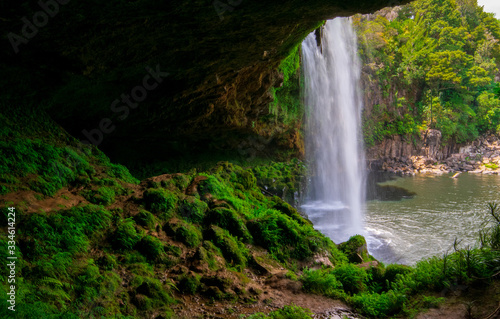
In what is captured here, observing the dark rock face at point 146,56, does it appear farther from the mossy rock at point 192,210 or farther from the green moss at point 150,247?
the green moss at point 150,247

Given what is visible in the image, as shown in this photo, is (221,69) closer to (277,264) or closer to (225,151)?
(277,264)

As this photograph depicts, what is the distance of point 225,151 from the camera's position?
13422mm

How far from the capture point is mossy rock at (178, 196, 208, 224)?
571cm

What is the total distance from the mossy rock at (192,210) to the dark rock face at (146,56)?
2798 mm

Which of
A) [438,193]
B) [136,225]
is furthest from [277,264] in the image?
[438,193]

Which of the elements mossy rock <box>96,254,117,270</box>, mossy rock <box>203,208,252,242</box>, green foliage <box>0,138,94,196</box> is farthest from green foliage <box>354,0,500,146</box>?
mossy rock <box>96,254,117,270</box>

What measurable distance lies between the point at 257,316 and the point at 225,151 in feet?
33.1

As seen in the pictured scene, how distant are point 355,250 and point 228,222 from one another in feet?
10.8

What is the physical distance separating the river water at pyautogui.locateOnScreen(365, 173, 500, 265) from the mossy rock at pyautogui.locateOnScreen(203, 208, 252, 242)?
6695mm

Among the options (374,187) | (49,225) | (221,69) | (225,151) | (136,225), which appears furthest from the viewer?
(374,187)
